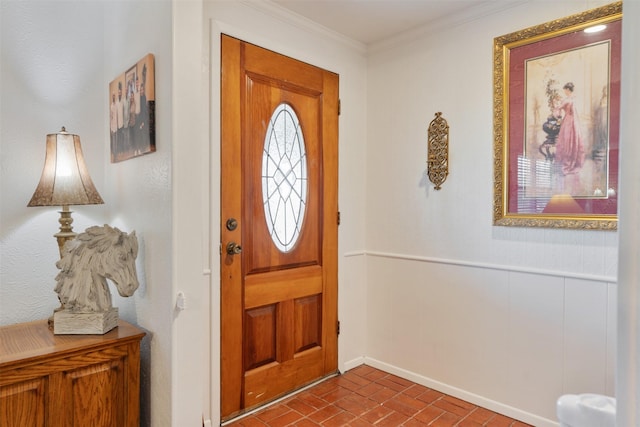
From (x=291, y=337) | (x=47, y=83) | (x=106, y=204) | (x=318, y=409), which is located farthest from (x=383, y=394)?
(x=47, y=83)

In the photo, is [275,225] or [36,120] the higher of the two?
[36,120]

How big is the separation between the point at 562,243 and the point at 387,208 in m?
1.15

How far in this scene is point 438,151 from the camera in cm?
256

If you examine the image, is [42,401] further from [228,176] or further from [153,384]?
[228,176]

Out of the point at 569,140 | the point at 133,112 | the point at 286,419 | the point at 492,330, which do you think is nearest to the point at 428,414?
the point at 492,330

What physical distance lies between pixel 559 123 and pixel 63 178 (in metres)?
2.51

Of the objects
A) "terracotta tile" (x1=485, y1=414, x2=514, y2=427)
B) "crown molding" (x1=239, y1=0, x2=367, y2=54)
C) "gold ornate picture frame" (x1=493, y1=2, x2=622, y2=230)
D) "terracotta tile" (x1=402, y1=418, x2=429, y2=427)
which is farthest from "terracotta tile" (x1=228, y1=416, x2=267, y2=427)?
"crown molding" (x1=239, y1=0, x2=367, y2=54)

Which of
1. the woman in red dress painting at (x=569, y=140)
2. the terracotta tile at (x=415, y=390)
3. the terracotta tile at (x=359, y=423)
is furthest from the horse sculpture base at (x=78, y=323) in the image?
the woman in red dress painting at (x=569, y=140)

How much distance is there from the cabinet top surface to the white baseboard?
174cm

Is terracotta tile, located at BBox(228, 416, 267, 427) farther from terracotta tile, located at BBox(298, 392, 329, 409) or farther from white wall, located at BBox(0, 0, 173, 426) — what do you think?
white wall, located at BBox(0, 0, 173, 426)

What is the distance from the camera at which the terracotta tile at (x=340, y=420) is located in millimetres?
2186

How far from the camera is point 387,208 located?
113 inches

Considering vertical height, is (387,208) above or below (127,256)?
above

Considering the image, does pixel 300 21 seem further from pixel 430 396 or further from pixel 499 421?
pixel 499 421
